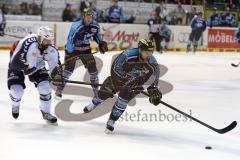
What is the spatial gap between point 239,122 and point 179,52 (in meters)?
12.3

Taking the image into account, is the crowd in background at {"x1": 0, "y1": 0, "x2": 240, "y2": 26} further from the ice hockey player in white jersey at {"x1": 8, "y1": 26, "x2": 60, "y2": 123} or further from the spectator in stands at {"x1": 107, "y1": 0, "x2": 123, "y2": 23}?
the ice hockey player in white jersey at {"x1": 8, "y1": 26, "x2": 60, "y2": 123}

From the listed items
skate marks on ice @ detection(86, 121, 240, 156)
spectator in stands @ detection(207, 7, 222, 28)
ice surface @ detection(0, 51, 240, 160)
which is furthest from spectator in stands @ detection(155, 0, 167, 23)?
skate marks on ice @ detection(86, 121, 240, 156)

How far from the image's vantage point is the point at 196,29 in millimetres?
19141

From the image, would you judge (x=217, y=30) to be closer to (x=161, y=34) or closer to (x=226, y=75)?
(x=161, y=34)

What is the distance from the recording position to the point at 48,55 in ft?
19.6

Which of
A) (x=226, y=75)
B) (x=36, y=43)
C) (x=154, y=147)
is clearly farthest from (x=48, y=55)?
(x=226, y=75)

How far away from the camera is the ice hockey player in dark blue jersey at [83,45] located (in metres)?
7.85

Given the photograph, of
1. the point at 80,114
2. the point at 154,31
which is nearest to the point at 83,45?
the point at 80,114

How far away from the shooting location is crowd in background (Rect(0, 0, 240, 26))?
17750mm

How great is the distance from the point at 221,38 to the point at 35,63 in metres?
15.6

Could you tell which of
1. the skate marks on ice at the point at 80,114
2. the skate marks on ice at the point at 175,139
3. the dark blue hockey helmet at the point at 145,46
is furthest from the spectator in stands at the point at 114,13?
the dark blue hockey helmet at the point at 145,46

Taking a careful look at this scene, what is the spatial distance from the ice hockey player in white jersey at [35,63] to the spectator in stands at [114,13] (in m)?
12.5

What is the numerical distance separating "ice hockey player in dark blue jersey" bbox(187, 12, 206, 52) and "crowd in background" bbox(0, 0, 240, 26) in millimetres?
1075

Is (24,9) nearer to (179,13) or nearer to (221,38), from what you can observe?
(179,13)
